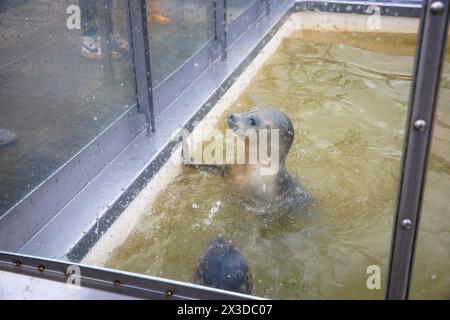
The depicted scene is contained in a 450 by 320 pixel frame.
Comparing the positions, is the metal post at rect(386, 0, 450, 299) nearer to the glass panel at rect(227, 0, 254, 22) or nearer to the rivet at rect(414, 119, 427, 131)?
the rivet at rect(414, 119, 427, 131)

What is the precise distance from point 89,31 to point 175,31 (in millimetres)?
1251

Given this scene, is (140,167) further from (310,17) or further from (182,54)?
(310,17)

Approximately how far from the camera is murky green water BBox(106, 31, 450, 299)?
2.24 m

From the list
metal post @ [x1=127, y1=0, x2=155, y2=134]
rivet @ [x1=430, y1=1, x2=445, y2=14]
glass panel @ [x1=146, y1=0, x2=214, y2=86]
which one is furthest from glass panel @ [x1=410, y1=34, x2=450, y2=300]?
glass panel @ [x1=146, y1=0, x2=214, y2=86]

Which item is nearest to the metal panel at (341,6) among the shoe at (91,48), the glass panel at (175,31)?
the glass panel at (175,31)

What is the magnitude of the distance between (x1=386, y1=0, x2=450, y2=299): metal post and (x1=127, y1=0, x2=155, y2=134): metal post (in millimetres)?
2177

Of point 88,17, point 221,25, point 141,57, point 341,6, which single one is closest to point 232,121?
point 141,57

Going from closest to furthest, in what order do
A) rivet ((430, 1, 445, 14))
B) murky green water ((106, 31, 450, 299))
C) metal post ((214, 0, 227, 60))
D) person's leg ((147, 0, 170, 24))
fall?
rivet ((430, 1, 445, 14))
murky green water ((106, 31, 450, 299))
person's leg ((147, 0, 170, 24))
metal post ((214, 0, 227, 60))

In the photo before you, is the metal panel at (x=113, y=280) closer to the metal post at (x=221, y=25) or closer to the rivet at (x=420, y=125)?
the rivet at (x=420, y=125)

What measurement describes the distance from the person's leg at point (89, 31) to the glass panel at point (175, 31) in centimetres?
65

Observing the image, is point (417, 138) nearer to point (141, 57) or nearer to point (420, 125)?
point (420, 125)

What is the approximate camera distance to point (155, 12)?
360 centimetres

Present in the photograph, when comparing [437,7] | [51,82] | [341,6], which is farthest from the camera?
[341,6]
